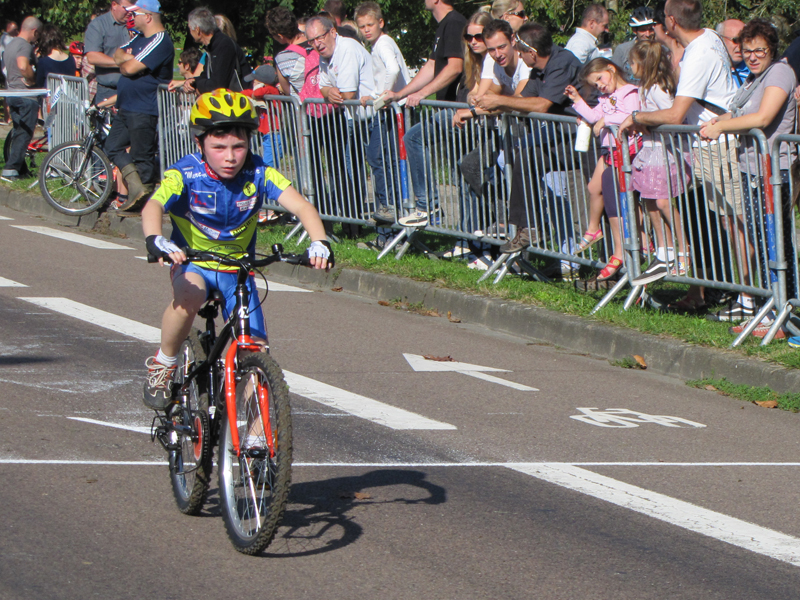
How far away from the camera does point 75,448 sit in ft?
19.4

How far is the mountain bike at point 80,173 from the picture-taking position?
1407 cm

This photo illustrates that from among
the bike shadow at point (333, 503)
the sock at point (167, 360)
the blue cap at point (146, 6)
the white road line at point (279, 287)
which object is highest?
the blue cap at point (146, 6)

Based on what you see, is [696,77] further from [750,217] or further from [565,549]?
[565,549]

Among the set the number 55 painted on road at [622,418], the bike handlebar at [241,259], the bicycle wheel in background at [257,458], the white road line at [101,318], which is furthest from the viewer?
the white road line at [101,318]

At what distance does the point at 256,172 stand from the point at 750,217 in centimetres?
448

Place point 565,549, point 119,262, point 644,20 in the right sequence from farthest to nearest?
1. point 119,262
2. point 644,20
3. point 565,549

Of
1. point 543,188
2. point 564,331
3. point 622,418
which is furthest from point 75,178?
point 622,418

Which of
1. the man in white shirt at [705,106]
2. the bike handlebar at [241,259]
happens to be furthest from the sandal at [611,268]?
the bike handlebar at [241,259]

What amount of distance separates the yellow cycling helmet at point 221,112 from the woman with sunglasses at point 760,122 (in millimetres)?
4402

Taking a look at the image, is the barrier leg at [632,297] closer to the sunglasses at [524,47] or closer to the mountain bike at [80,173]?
the sunglasses at [524,47]

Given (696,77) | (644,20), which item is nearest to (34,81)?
(644,20)

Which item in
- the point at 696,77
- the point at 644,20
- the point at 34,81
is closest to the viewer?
the point at 696,77

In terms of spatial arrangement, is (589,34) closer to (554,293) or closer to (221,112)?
(554,293)

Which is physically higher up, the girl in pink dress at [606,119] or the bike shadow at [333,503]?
the girl in pink dress at [606,119]
